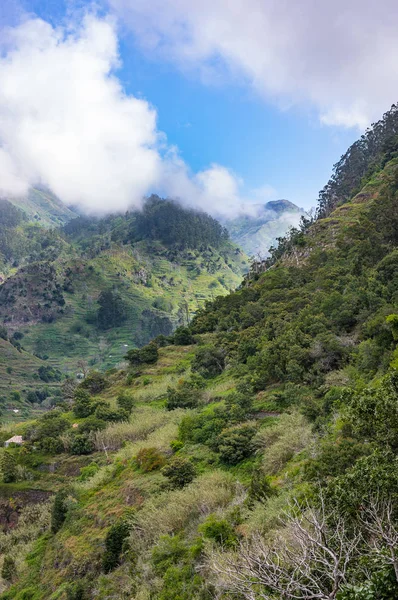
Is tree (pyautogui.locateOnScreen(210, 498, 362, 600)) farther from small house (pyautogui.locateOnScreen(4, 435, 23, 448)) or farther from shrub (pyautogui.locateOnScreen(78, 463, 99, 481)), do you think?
small house (pyautogui.locateOnScreen(4, 435, 23, 448))

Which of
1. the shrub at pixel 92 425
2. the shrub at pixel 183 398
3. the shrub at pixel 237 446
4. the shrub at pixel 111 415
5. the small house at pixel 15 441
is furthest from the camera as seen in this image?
the small house at pixel 15 441

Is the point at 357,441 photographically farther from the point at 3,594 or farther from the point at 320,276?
the point at 320,276

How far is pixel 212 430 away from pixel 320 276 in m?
31.0

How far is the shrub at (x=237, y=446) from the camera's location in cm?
2552

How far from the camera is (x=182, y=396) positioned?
1705 inches

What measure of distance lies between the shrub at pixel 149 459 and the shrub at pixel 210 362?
2019 cm

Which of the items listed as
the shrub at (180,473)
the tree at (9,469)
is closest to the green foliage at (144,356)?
the tree at (9,469)

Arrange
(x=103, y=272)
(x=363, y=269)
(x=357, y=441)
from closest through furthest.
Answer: (x=357, y=441) → (x=363, y=269) → (x=103, y=272)

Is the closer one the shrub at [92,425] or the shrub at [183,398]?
the shrub at [183,398]

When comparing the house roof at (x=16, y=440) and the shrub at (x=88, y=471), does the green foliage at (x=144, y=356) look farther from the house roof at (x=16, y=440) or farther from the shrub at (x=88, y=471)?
the shrub at (x=88, y=471)

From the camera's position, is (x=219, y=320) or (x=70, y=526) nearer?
(x=70, y=526)

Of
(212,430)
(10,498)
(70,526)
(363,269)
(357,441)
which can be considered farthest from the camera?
(363,269)

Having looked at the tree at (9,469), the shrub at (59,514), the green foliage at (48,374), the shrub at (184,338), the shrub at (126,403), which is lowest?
the green foliage at (48,374)

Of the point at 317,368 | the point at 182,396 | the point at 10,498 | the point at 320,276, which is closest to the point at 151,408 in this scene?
the point at 182,396
